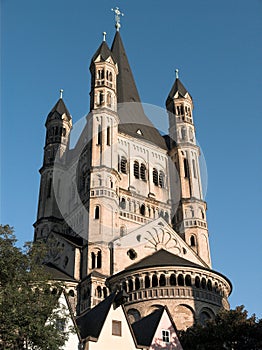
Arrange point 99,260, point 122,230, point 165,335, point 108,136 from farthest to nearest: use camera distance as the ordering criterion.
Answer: point 108,136 → point 122,230 → point 99,260 → point 165,335

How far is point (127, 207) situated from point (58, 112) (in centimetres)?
1787

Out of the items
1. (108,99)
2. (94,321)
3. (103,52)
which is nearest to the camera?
(94,321)

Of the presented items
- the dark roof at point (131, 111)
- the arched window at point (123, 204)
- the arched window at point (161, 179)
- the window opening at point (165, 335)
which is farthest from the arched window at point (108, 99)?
the window opening at point (165, 335)

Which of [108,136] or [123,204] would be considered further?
[108,136]

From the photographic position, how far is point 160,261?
3512 centimetres

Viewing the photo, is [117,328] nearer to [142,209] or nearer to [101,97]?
[142,209]

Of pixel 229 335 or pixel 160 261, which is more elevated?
pixel 160 261

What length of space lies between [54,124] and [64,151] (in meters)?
3.90

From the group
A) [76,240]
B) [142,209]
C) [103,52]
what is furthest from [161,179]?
[103,52]

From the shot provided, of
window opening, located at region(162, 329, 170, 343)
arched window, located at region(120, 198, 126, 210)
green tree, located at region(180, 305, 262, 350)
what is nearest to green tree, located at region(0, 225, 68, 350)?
window opening, located at region(162, 329, 170, 343)

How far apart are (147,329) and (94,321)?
290 centimetres

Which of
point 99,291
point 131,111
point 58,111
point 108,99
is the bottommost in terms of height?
point 99,291

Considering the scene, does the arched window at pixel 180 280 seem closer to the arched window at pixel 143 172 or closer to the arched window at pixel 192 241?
the arched window at pixel 192 241

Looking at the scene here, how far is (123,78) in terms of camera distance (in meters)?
56.6
